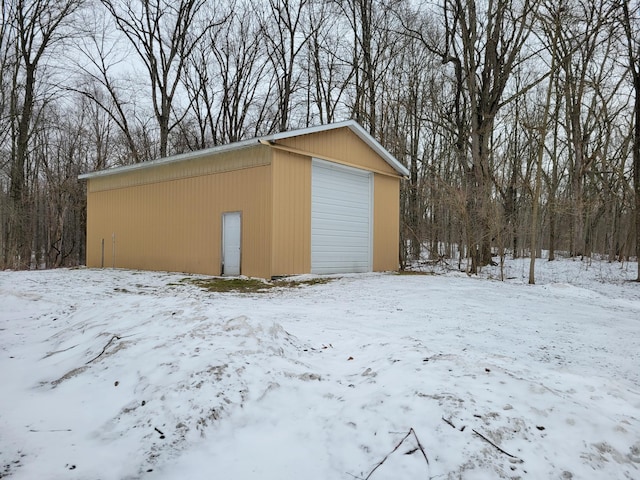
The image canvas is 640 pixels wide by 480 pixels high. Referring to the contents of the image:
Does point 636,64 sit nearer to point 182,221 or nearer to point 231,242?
point 231,242

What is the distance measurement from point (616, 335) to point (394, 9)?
52.3 ft

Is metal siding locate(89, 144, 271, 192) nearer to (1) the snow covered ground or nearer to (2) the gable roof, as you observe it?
(2) the gable roof

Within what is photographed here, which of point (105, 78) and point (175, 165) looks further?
point (105, 78)

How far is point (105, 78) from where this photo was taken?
67.8ft

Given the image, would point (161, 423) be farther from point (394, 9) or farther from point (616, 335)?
point (394, 9)

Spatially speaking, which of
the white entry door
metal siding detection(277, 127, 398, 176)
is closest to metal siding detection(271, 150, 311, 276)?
metal siding detection(277, 127, 398, 176)

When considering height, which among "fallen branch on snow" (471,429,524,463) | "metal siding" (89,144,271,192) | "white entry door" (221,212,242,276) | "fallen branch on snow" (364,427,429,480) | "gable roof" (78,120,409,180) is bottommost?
"fallen branch on snow" (364,427,429,480)

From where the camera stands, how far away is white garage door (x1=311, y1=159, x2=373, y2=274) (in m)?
11.6

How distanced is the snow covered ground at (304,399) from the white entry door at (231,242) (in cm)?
599

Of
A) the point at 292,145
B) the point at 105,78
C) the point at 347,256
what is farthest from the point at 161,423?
the point at 105,78

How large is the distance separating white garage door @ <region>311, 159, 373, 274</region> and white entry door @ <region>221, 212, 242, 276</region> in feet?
6.57

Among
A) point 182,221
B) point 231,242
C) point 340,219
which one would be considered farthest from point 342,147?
point 182,221

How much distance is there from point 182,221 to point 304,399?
→ 1047 cm

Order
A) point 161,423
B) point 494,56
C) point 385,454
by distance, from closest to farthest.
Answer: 1. point 385,454
2. point 161,423
3. point 494,56
